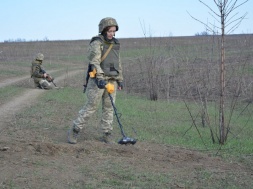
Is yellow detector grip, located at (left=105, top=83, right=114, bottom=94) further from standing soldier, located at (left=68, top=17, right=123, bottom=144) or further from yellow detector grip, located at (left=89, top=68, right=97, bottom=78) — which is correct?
yellow detector grip, located at (left=89, top=68, right=97, bottom=78)

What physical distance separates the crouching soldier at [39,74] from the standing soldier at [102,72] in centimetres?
1100

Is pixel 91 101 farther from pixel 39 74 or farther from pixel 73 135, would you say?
pixel 39 74

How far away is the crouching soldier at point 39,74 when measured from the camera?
18500mm

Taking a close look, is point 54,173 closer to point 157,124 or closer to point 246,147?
point 246,147

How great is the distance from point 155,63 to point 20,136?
10622mm

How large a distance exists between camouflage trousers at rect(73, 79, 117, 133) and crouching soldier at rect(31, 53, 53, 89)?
11.0m

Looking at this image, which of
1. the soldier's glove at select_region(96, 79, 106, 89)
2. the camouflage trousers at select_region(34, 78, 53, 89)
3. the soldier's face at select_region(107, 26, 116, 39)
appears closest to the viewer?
the soldier's glove at select_region(96, 79, 106, 89)

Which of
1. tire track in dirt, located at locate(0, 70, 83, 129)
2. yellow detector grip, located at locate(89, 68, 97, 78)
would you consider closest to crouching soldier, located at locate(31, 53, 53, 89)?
tire track in dirt, located at locate(0, 70, 83, 129)

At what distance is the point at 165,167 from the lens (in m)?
6.48

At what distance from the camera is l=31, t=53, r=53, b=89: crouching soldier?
1850 centimetres

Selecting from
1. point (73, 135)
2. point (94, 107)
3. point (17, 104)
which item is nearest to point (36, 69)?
point (17, 104)

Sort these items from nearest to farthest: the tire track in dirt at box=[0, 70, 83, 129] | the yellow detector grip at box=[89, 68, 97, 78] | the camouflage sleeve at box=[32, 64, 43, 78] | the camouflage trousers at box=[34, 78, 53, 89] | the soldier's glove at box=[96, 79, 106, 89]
Answer: the soldier's glove at box=[96, 79, 106, 89] → the yellow detector grip at box=[89, 68, 97, 78] → the tire track in dirt at box=[0, 70, 83, 129] → the camouflage sleeve at box=[32, 64, 43, 78] → the camouflage trousers at box=[34, 78, 53, 89]

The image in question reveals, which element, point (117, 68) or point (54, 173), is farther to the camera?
point (117, 68)

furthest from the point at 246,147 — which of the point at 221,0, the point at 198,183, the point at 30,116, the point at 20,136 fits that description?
the point at 30,116
